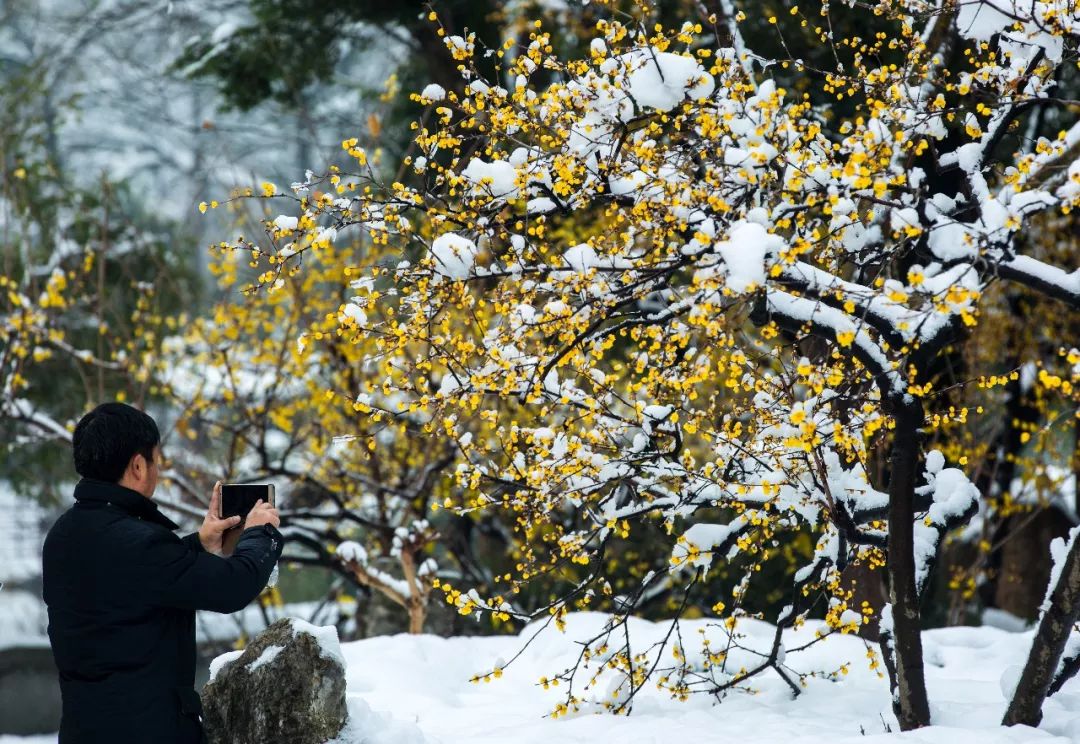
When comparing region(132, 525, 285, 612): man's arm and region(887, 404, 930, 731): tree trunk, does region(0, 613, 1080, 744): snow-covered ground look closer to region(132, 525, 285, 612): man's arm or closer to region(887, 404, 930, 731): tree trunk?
region(887, 404, 930, 731): tree trunk

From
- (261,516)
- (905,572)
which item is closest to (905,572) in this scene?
(905,572)

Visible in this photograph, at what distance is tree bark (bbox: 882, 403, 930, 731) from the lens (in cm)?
401

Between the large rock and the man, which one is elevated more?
the man

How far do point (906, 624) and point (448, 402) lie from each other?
2047 mm

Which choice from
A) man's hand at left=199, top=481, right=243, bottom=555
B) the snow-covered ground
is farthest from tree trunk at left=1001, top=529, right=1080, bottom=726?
man's hand at left=199, top=481, right=243, bottom=555

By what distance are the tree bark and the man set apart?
8.02ft

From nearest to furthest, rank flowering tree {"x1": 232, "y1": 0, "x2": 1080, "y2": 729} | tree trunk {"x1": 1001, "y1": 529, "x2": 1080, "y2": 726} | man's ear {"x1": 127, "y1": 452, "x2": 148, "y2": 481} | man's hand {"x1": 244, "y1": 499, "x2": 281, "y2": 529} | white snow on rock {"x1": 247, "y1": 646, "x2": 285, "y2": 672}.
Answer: man's ear {"x1": 127, "y1": 452, "x2": 148, "y2": 481} → man's hand {"x1": 244, "y1": 499, "x2": 281, "y2": 529} → flowering tree {"x1": 232, "y1": 0, "x2": 1080, "y2": 729} → tree trunk {"x1": 1001, "y1": 529, "x2": 1080, "y2": 726} → white snow on rock {"x1": 247, "y1": 646, "x2": 285, "y2": 672}

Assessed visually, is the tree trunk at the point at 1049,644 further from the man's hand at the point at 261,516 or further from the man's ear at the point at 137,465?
the man's ear at the point at 137,465

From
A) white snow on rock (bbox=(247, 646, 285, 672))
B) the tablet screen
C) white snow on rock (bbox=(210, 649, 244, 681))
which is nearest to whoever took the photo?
the tablet screen

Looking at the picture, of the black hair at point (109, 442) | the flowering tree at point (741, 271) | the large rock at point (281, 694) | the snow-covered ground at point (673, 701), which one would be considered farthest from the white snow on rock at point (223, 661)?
the black hair at point (109, 442)

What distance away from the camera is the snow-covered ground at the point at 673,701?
429 centimetres

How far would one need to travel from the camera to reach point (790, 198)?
148 inches

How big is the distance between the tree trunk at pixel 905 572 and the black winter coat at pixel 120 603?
8.09 feet

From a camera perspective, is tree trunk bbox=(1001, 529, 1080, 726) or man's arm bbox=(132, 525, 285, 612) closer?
man's arm bbox=(132, 525, 285, 612)
